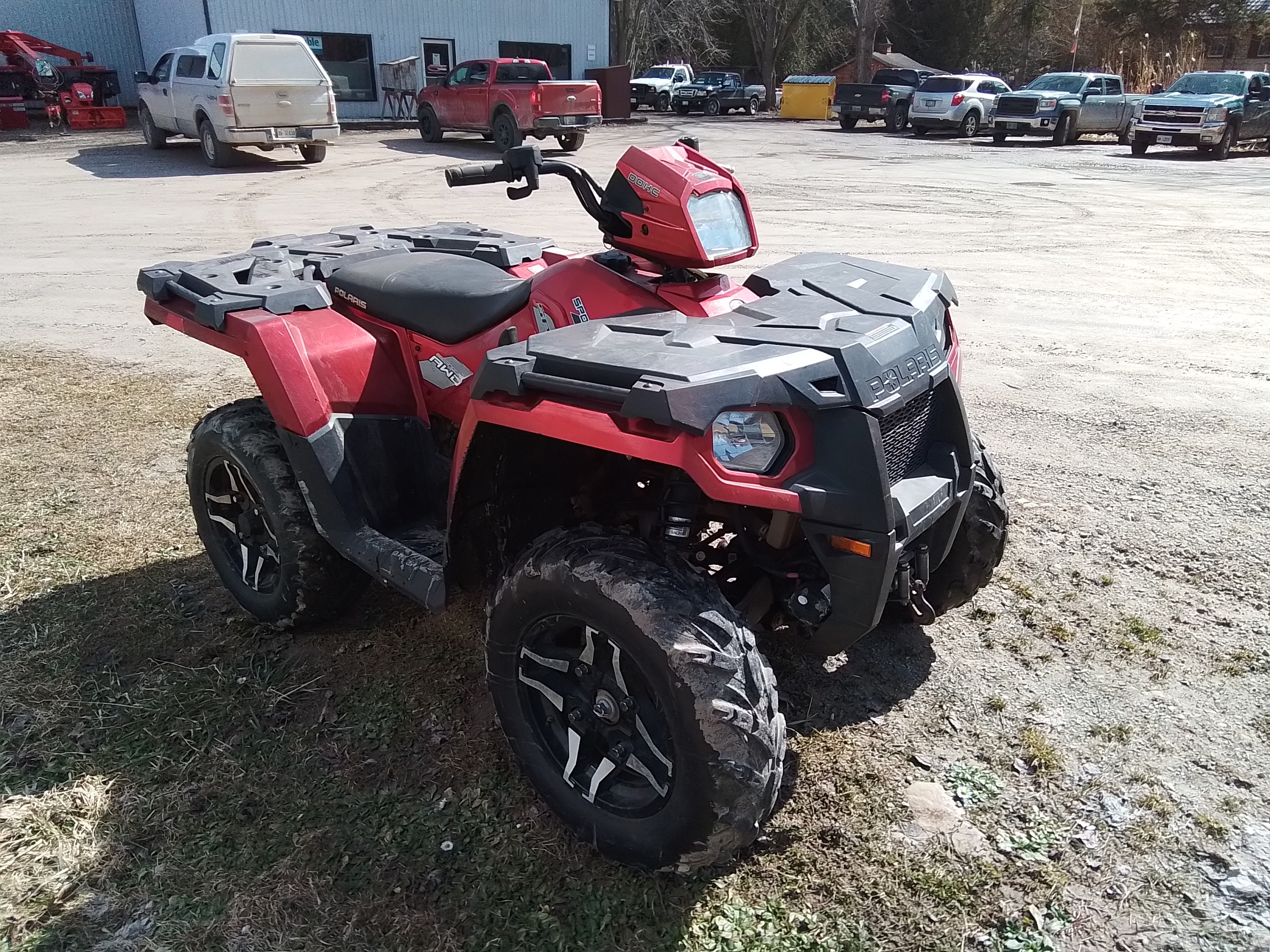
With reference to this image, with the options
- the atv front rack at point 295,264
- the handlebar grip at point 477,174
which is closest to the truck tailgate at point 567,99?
the atv front rack at point 295,264

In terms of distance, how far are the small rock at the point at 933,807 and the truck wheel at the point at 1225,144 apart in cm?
2252

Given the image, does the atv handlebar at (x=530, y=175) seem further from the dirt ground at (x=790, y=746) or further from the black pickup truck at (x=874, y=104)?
the black pickup truck at (x=874, y=104)

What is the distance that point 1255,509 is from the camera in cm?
442

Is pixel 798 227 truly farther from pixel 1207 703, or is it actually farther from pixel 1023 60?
pixel 1023 60

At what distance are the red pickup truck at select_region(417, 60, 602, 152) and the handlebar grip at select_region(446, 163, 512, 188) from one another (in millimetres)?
15669

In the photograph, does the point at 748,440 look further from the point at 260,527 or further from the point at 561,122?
the point at 561,122

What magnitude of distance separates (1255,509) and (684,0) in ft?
132

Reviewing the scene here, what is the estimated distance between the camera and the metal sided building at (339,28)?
79.9ft

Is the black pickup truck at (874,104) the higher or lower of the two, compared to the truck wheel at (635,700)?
higher

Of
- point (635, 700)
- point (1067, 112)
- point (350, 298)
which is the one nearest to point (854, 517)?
point (635, 700)

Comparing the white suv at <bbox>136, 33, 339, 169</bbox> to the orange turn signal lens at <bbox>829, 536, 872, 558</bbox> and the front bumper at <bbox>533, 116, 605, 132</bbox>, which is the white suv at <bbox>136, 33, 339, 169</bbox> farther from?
the orange turn signal lens at <bbox>829, 536, 872, 558</bbox>

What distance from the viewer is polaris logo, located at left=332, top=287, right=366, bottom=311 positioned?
10.7 feet

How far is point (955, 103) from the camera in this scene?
26.3 m

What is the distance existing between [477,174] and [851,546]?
1819 millimetres
